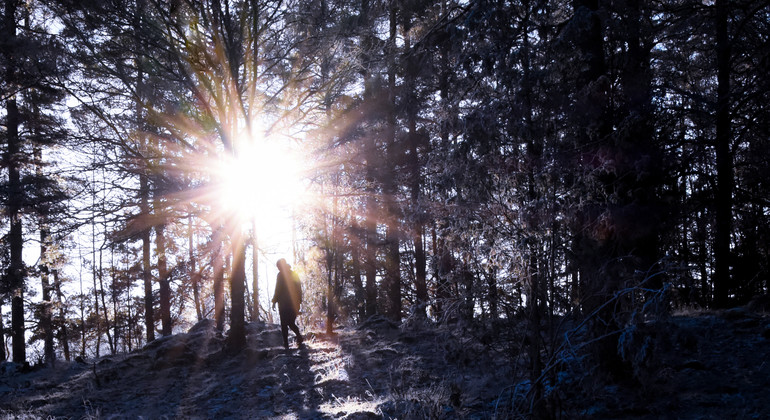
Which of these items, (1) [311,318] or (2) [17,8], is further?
(1) [311,318]

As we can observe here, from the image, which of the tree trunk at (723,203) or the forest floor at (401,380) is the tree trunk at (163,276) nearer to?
the forest floor at (401,380)

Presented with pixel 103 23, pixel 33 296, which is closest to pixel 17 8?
pixel 103 23

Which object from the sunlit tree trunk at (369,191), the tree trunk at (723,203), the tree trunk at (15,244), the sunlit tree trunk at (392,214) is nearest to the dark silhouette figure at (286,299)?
the sunlit tree trunk at (369,191)

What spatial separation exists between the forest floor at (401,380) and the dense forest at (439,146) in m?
0.36

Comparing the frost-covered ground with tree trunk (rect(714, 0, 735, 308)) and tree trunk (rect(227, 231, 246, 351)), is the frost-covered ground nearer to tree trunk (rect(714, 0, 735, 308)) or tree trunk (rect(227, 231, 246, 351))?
tree trunk (rect(227, 231, 246, 351))

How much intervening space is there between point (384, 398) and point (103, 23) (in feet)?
28.5

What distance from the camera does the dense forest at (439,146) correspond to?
4.83m

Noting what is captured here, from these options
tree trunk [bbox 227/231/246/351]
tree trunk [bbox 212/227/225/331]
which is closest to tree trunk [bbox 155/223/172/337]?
tree trunk [bbox 212/227/225/331]

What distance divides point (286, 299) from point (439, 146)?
6264mm

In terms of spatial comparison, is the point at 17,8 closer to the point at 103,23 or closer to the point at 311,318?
the point at 103,23

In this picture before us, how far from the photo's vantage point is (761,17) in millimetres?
8758

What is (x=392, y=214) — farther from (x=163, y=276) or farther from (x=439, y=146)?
(x=163, y=276)

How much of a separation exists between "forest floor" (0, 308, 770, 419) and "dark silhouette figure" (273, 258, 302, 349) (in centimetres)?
54

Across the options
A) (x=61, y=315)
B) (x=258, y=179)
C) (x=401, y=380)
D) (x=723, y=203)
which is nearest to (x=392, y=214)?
(x=258, y=179)
